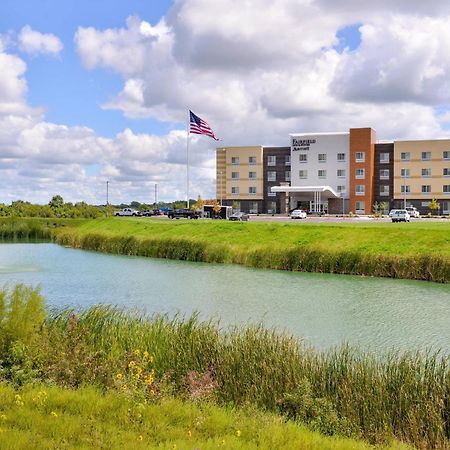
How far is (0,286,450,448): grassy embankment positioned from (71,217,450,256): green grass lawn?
2392 cm

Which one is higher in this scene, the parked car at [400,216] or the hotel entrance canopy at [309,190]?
the hotel entrance canopy at [309,190]

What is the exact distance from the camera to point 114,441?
6.80 meters

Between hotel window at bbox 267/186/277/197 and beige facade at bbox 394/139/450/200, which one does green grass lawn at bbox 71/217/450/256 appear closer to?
hotel window at bbox 267/186/277/197

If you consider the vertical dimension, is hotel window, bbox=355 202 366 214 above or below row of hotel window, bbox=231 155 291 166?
below

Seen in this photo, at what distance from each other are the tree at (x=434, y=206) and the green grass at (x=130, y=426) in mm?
85598

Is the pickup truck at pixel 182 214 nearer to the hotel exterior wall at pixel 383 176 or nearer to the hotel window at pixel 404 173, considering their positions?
→ the hotel exterior wall at pixel 383 176

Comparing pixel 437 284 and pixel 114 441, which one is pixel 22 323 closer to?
pixel 114 441

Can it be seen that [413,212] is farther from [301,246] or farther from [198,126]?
[301,246]

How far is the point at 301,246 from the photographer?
36.1m

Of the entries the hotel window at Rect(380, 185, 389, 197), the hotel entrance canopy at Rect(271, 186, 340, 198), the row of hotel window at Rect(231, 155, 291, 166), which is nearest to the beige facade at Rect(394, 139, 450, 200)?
the hotel window at Rect(380, 185, 389, 197)

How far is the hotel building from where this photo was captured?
302ft

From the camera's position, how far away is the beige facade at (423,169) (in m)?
91.5

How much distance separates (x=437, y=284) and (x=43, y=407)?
2475cm

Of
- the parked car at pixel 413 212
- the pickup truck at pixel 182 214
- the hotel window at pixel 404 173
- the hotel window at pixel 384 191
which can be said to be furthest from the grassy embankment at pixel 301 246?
the hotel window at pixel 404 173
